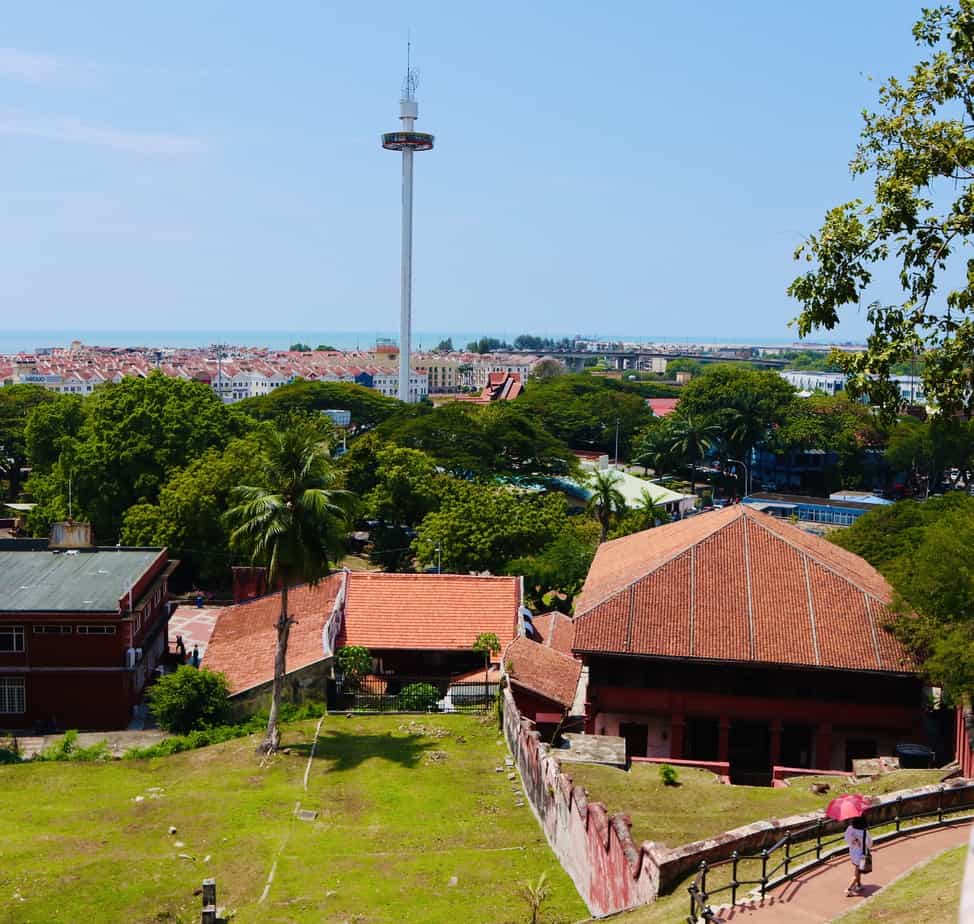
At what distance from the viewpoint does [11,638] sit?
35844 mm

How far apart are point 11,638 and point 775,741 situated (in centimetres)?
2411

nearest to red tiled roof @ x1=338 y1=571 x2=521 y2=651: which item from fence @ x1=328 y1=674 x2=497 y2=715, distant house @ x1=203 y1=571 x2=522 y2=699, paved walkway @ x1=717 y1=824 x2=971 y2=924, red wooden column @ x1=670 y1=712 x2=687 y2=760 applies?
distant house @ x1=203 y1=571 x2=522 y2=699

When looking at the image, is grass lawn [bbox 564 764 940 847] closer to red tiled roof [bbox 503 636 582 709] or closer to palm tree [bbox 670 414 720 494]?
red tiled roof [bbox 503 636 582 709]

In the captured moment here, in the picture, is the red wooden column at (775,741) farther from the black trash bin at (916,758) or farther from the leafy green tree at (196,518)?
the leafy green tree at (196,518)

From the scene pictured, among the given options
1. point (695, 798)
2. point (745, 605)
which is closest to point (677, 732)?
point (745, 605)

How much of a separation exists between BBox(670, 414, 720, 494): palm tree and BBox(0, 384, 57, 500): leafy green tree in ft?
174

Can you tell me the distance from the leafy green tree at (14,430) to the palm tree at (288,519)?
5771 centimetres

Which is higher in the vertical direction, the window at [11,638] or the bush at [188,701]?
the window at [11,638]

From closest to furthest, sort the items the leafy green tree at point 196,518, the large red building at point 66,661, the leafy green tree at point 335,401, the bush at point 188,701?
the bush at point 188,701 → the large red building at point 66,661 → the leafy green tree at point 196,518 → the leafy green tree at point 335,401

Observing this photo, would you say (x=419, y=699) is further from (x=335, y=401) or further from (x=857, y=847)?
(x=335, y=401)

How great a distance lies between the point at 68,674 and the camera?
118ft

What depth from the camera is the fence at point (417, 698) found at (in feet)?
112

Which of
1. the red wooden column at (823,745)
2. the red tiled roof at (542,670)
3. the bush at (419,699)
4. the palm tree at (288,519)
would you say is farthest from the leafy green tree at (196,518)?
the red wooden column at (823,745)

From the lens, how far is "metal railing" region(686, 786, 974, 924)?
15383mm
